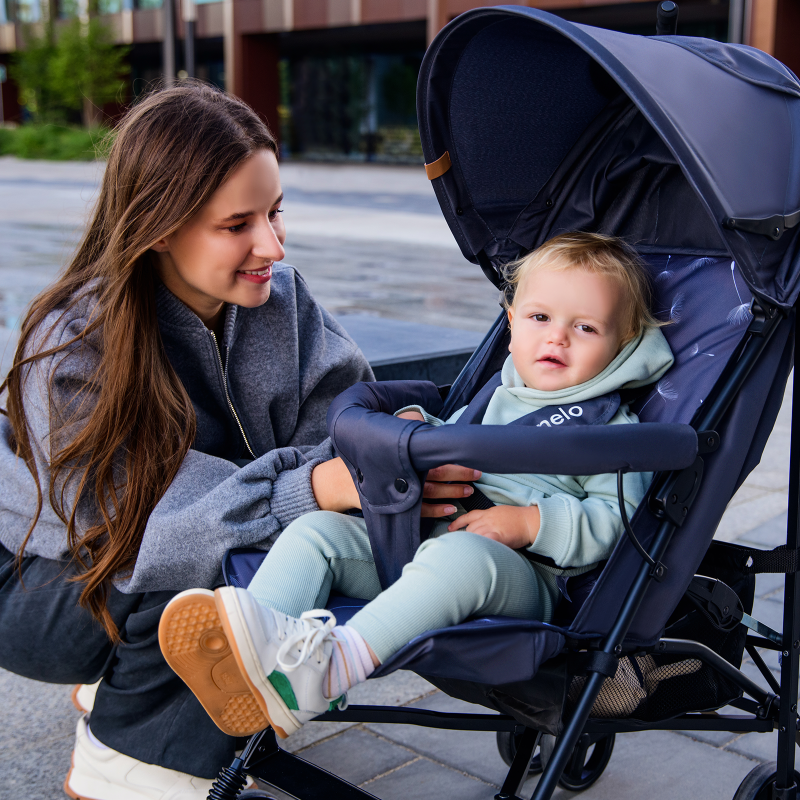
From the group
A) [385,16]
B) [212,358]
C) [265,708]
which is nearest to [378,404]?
[212,358]

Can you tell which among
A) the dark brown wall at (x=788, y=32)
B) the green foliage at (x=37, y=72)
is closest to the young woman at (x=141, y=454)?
the dark brown wall at (x=788, y=32)

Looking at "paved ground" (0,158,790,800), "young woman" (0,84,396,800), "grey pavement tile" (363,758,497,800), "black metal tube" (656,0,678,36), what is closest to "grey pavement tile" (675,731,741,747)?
"paved ground" (0,158,790,800)

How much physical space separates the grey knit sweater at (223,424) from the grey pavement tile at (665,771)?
3.09 feet

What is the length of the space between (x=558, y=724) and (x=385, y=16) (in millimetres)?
26516

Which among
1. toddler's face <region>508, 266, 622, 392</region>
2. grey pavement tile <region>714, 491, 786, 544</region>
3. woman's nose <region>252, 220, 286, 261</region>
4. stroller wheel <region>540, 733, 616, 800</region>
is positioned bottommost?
grey pavement tile <region>714, 491, 786, 544</region>

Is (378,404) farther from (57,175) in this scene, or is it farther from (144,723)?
(57,175)

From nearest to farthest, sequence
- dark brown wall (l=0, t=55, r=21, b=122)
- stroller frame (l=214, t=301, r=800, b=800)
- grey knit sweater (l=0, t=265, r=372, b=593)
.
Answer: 1. stroller frame (l=214, t=301, r=800, b=800)
2. grey knit sweater (l=0, t=265, r=372, b=593)
3. dark brown wall (l=0, t=55, r=21, b=122)

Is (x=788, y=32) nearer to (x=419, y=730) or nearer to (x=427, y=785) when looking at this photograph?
(x=419, y=730)

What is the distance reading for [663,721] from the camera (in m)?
1.82

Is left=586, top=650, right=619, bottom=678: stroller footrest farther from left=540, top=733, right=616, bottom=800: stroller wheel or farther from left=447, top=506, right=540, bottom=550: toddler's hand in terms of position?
left=540, top=733, right=616, bottom=800: stroller wheel

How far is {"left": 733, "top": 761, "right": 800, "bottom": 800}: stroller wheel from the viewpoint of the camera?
1.93m

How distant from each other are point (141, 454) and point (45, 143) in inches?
1218

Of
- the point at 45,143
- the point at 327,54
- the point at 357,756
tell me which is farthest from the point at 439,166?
the point at 45,143

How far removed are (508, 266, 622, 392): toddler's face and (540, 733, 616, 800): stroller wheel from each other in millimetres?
824
